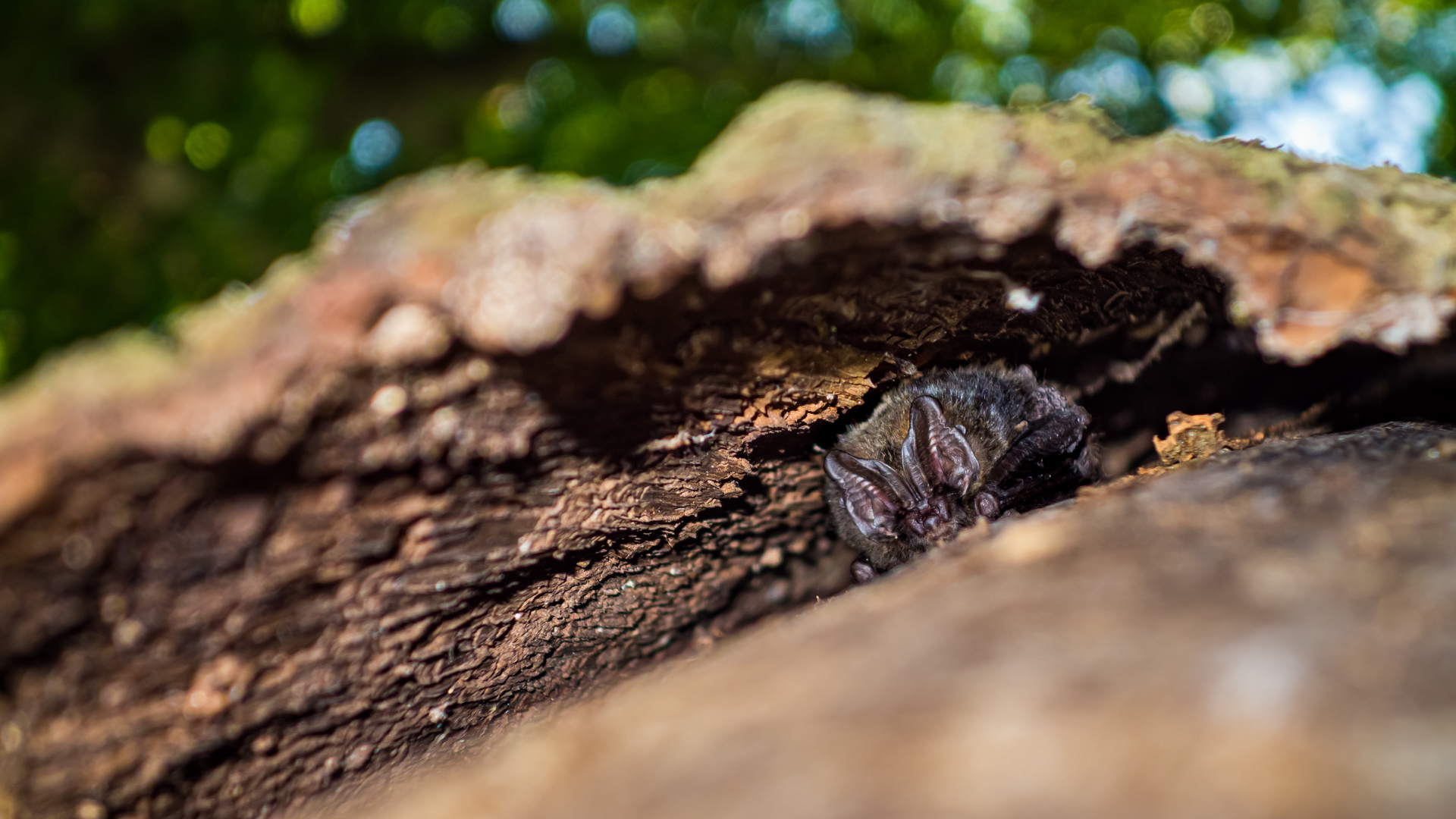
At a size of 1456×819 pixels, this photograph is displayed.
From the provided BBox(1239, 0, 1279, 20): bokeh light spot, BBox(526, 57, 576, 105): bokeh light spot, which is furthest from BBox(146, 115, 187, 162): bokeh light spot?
BBox(1239, 0, 1279, 20): bokeh light spot

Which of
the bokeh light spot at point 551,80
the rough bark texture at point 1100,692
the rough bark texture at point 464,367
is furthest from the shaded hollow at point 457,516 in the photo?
the bokeh light spot at point 551,80

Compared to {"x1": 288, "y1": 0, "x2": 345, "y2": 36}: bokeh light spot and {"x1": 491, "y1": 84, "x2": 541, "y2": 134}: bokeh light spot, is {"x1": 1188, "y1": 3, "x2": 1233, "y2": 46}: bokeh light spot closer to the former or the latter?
{"x1": 491, "y1": 84, "x2": 541, "y2": 134}: bokeh light spot

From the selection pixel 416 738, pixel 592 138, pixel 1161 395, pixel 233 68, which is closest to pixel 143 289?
pixel 233 68

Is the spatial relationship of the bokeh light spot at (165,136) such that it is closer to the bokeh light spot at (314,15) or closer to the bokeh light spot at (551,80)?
the bokeh light spot at (314,15)

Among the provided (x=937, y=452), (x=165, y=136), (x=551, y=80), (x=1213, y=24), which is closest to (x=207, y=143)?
(x=165, y=136)

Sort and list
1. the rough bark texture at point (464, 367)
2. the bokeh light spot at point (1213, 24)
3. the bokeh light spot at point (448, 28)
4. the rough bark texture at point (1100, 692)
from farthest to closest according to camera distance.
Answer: the bokeh light spot at point (1213, 24), the bokeh light spot at point (448, 28), the rough bark texture at point (464, 367), the rough bark texture at point (1100, 692)

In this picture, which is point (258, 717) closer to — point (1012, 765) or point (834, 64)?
point (1012, 765)
